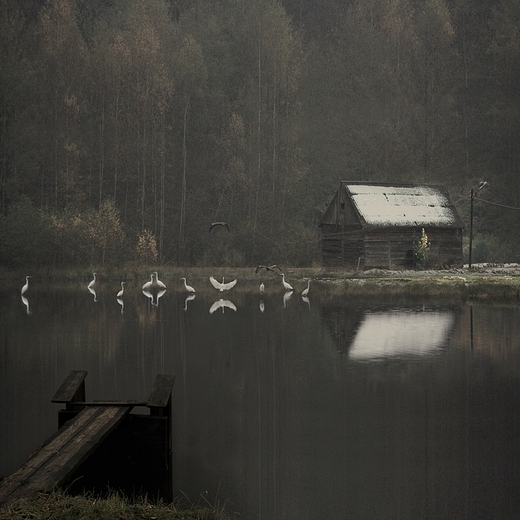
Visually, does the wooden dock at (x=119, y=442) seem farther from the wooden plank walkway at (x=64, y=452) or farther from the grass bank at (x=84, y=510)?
the grass bank at (x=84, y=510)

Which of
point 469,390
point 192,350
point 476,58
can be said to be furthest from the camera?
point 476,58

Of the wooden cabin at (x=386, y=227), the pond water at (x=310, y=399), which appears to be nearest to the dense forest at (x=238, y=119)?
the wooden cabin at (x=386, y=227)

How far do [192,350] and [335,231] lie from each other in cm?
3618

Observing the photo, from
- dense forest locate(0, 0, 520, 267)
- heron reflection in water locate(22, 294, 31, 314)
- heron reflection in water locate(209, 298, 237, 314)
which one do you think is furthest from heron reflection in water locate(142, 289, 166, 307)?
dense forest locate(0, 0, 520, 267)

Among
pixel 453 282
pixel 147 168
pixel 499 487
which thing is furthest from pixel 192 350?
pixel 147 168

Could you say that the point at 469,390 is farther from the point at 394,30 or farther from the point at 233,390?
the point at 394,30

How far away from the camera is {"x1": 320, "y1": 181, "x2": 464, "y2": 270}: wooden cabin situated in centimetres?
5325

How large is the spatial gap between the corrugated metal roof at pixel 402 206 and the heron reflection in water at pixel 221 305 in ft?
64.0

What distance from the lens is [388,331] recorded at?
80.7 ft

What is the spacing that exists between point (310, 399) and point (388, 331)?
9789mm

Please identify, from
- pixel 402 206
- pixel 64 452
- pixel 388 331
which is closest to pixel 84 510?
pixel 64 452

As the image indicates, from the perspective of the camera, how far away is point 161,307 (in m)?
32.9

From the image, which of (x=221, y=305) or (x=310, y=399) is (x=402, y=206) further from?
(x=310, y=399)

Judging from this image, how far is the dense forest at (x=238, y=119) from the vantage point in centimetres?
5906
